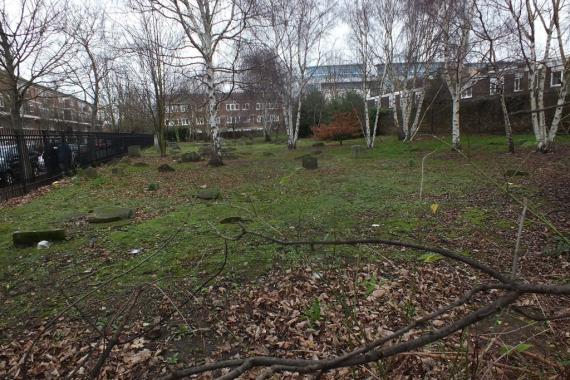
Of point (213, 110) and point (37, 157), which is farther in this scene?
point (213, 110)

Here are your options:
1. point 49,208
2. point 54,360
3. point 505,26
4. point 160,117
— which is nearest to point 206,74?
point 160,117

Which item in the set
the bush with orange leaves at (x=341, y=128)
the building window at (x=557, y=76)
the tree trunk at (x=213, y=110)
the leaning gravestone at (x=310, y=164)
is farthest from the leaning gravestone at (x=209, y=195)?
the bush with orange leaves at (x=341, y=128)

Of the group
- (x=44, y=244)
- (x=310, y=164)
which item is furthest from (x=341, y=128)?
(x=44, y=244)

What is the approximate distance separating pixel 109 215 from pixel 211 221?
2.32 m

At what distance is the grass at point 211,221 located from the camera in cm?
445

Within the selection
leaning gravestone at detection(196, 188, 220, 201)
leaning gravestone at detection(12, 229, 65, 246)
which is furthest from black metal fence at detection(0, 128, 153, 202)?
leaning gravestone at detection(196, 188, 220, 201)

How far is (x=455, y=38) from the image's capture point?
16625mm

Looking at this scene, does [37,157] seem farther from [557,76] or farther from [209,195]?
[557,76]

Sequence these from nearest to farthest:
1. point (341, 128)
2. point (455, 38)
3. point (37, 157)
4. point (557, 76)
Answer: point (37, 157), point (455, 38), point (557, 76), point (341, 128)

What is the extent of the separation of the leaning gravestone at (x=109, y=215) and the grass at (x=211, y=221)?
0.20 m

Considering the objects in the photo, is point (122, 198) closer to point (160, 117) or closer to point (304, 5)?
point (160, 117)

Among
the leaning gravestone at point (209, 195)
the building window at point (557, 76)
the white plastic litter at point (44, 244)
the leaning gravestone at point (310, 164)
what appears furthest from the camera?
the leaning gravestone at point (310, 164)

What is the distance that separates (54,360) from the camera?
314 cm

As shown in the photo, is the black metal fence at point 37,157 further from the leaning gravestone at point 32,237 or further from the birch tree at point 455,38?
the birch tree at point 455,38
